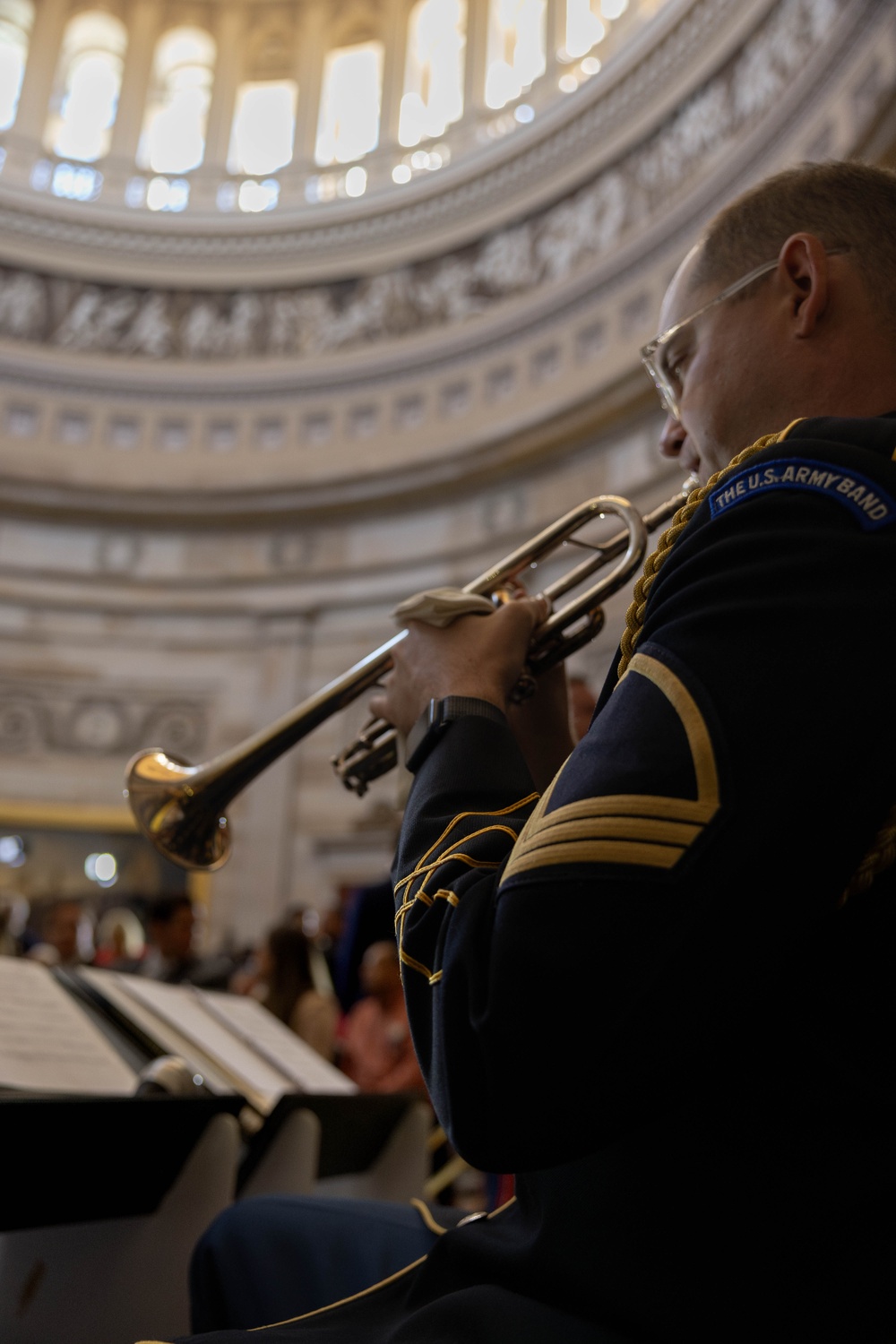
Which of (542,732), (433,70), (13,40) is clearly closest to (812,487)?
(542,732)

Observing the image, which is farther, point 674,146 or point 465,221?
point 465,221

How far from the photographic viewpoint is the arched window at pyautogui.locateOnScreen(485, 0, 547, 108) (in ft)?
46.2

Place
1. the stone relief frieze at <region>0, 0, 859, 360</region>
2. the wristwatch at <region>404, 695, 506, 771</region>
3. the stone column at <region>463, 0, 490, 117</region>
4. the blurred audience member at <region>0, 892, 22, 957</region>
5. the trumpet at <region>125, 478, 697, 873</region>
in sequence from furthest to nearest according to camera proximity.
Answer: the stone column at <region>463, 0, 490, 117</region> → the stone relief frieze at <region>0, 0, 859, 360</region> → the blurred audience member at <region>0, 892, 22, 957</region> → the trumpet at <region>125, 478, 697, 873</region> → the wristwatch at <region>404, 695, 506, 771</region>

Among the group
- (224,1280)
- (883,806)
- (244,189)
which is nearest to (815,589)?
(883,806)

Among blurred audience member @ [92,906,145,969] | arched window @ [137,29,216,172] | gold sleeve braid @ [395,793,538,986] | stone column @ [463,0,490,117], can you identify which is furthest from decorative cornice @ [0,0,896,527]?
gold sleeve braid @ [395,793,538,986]

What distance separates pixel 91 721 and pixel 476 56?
34.0 feet

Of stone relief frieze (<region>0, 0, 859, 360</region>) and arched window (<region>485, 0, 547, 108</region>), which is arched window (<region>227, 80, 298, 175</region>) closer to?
stone relief frieze (<region>0, 0, 859, 360</region>)

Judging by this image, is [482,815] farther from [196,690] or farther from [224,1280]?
[196,690]

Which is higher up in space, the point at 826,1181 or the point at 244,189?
the point at 244,189

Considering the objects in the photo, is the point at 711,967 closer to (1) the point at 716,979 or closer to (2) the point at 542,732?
(1) the point at 716,979

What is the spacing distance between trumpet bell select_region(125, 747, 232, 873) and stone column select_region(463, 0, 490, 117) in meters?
14.2

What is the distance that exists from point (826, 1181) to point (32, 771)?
1222 cm

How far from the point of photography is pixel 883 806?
0.90 m


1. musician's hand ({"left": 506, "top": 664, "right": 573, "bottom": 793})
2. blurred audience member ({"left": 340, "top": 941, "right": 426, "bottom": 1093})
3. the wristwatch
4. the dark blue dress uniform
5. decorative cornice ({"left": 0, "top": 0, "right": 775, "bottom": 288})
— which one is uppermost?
decorative cornice ({"left": 0, "top": 0, "right": 775, "bottom": 288})
